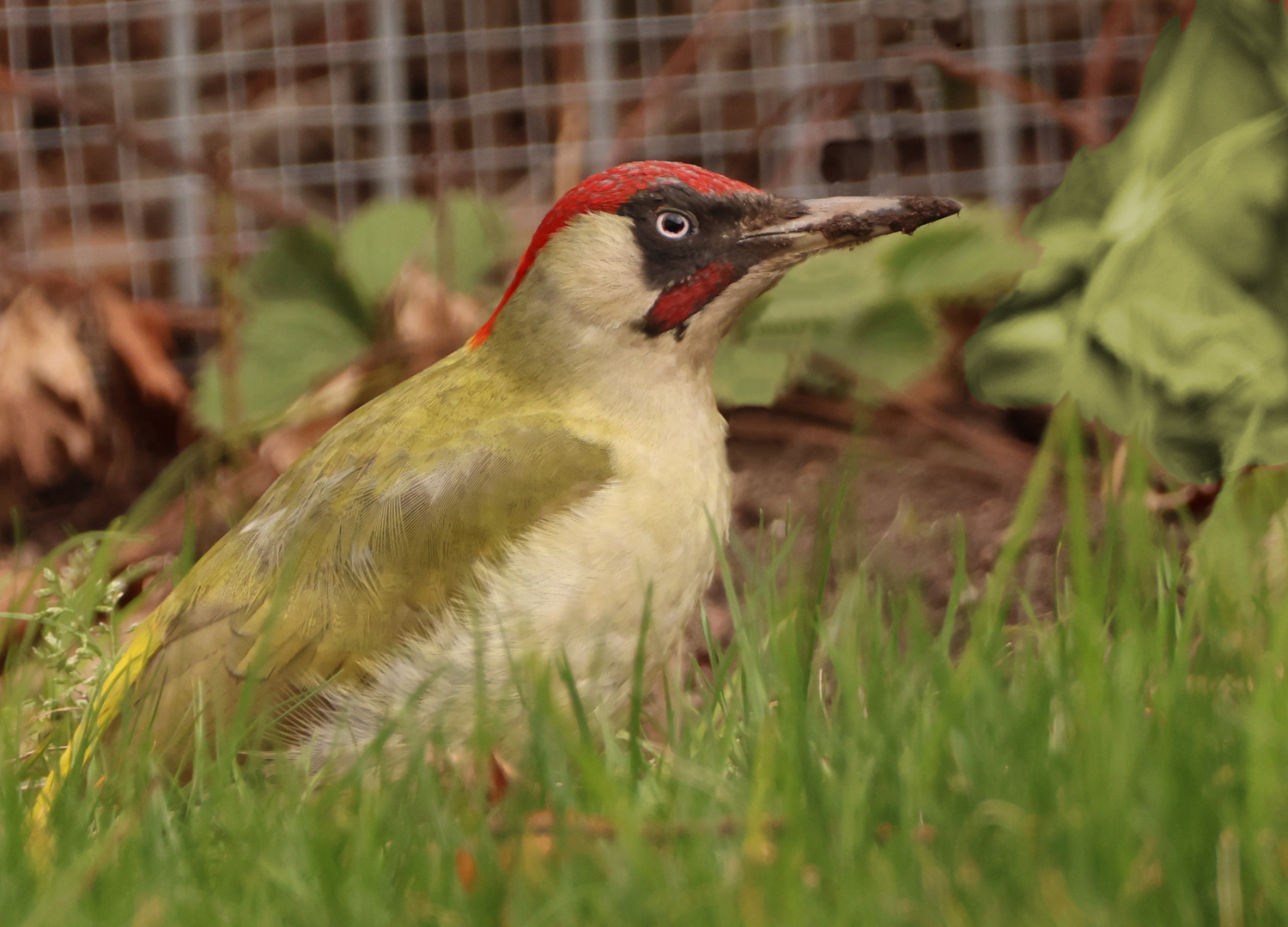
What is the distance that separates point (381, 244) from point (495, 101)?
0.64m

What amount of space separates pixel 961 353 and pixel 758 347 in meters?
0.81

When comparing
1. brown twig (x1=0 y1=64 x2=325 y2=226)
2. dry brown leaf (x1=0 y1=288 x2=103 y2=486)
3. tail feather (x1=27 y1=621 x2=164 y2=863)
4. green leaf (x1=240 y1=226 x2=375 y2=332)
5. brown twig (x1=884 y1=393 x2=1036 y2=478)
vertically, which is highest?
brown twig (x1=0 y1=64 x2=325 y2=226)

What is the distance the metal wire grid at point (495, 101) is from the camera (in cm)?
388

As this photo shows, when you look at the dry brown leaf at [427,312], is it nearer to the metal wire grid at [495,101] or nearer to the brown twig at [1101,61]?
the metal wire grid at [495,101]

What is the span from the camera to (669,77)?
378 cm

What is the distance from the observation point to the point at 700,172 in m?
2.20

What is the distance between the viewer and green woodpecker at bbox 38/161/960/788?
1.89 m

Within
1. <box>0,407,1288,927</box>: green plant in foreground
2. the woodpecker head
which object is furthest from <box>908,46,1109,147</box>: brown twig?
<box>0,407,1288,927</box>: green plant in foreground

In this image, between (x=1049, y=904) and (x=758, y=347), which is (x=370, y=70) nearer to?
(x=758, y=347)

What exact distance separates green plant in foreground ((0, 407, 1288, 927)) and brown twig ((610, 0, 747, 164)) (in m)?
2.21

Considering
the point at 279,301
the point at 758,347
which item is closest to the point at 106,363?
the point at 279,301

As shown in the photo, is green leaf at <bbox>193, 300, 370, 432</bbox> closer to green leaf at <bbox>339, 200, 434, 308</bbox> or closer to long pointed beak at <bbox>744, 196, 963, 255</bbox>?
green leaf at <bbox>339, 200, 434, 308</bbox>

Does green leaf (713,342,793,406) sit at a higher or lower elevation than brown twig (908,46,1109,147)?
lower

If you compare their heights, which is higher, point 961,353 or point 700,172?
point 700,172
